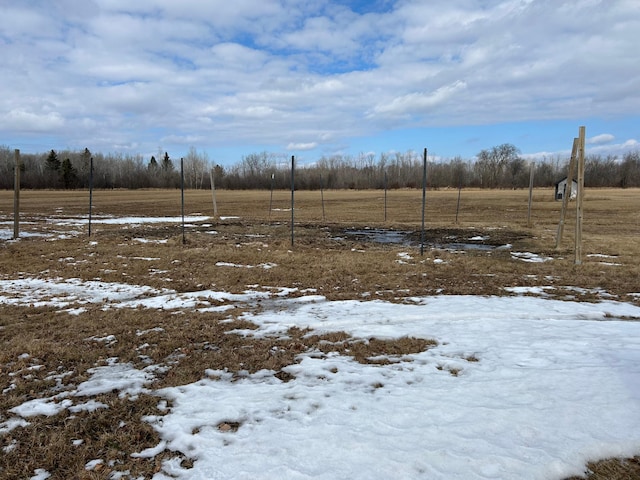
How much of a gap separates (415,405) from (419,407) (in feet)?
0.14

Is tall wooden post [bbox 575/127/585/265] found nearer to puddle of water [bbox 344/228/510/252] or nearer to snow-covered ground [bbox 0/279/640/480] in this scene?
puddle of water [bbox 344/228/510/252]

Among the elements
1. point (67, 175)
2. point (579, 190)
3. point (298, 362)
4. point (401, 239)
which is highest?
point (67, 175)

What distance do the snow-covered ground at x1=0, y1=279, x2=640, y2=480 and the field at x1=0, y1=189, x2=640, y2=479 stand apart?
0.02 metres

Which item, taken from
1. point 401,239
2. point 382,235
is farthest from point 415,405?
point 382,235

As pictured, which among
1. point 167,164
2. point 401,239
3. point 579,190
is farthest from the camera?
point 167,164

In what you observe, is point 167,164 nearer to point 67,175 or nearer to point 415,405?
point 67,175

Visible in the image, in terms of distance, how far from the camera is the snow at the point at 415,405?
2865 millimetres

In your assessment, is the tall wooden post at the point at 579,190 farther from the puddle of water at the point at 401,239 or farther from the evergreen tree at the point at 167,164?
the evergreen tree at the point at 167,164

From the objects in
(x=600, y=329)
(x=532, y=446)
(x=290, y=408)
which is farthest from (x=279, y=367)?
(x=600, y=329)

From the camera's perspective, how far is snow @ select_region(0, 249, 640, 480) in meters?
2.87

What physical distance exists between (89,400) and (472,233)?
1609 centimetres

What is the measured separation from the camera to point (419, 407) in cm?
357

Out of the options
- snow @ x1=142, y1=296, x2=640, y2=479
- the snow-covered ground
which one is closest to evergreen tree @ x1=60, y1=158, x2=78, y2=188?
the snow-covered ground

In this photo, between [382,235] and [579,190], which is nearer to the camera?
[579,190]
